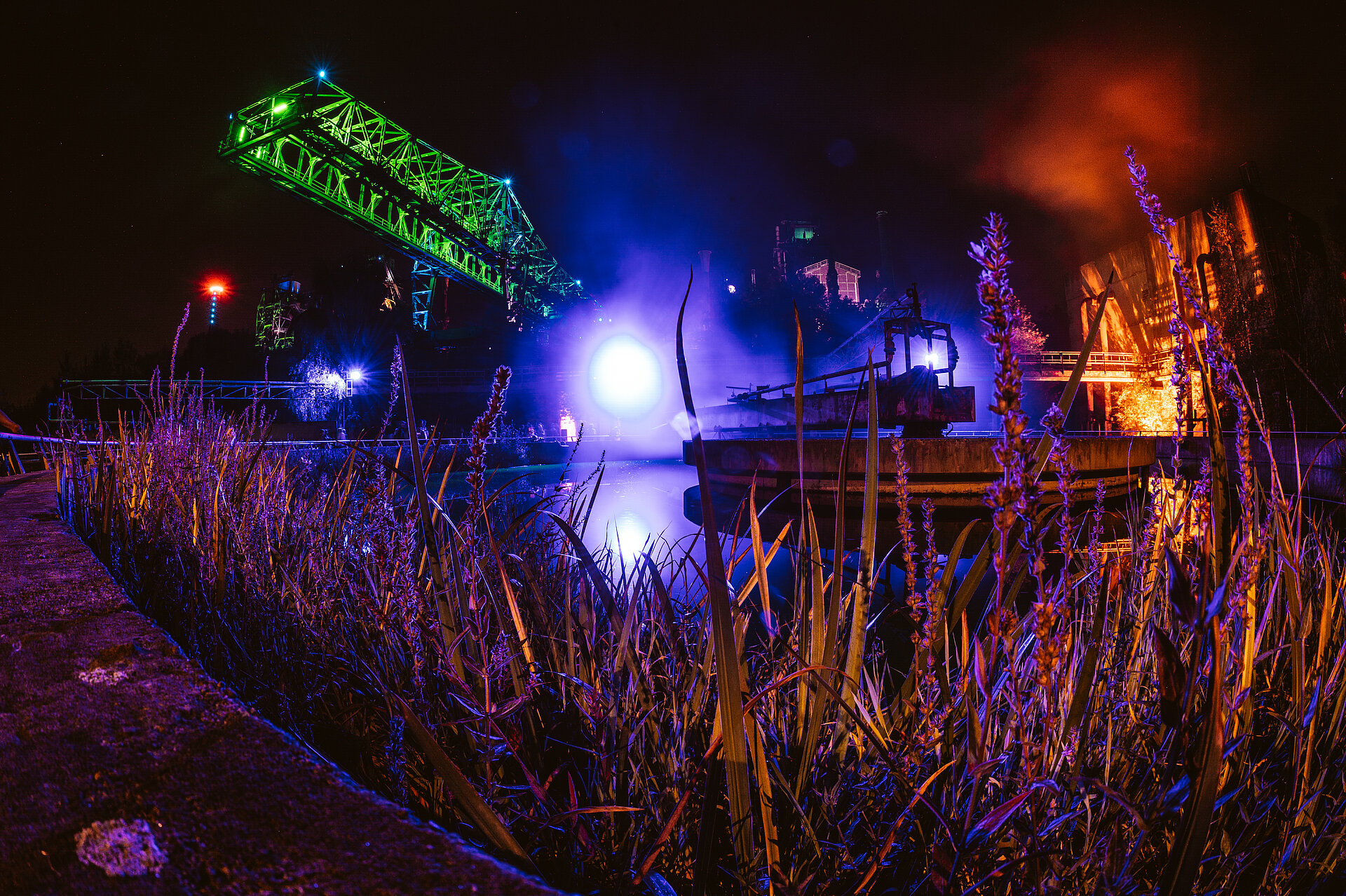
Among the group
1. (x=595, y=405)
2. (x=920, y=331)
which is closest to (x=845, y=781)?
(x=920, y=331)

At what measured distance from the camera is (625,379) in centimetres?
3669

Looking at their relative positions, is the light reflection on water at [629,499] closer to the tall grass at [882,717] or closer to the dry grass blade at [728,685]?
the tall grass at [882,717]

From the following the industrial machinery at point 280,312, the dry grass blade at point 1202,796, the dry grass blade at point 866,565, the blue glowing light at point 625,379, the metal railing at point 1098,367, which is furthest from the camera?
the industrial machinery at point 280,312

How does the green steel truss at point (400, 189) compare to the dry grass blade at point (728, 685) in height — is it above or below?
above

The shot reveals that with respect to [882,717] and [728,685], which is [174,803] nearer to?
[728,685]

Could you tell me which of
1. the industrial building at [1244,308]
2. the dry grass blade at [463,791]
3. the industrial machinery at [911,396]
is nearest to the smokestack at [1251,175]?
the industrial building at [1244,308]

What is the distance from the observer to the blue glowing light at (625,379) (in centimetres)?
3472

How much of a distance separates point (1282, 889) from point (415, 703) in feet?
4.98

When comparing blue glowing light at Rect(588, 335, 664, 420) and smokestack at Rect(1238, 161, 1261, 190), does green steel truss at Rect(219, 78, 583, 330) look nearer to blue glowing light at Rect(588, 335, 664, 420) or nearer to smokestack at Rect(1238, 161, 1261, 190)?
blue glowing light at Rect(588, 335, 664, 420)

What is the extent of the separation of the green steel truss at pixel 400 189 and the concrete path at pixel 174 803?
2085cm

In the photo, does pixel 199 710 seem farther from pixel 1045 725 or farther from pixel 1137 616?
pixel 1137 616

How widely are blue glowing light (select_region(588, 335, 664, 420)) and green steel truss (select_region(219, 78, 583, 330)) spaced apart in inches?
192

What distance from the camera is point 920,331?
1132 cm

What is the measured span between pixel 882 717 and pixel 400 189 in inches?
970
